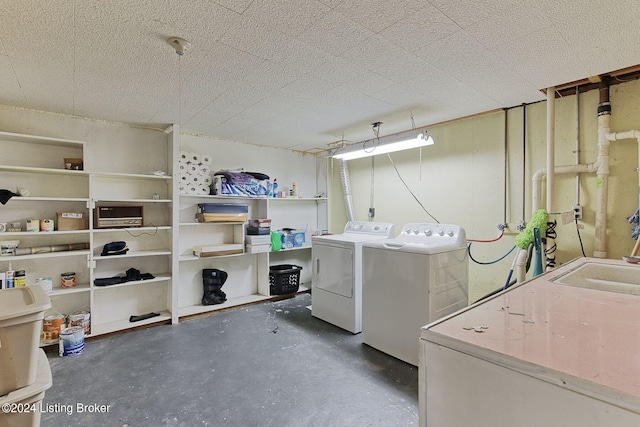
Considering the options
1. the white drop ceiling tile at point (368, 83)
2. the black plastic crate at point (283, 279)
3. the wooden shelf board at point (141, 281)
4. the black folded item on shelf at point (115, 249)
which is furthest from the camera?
the black plastic crate at point (283, 279)

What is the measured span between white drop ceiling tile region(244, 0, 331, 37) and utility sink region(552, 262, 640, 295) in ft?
6.36

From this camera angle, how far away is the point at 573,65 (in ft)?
6.63

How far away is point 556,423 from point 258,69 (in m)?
2.29

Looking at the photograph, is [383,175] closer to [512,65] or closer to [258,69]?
[512,65]

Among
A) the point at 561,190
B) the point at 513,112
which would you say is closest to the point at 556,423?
the point at 561,190

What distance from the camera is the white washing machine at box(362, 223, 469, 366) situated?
2.48 metres

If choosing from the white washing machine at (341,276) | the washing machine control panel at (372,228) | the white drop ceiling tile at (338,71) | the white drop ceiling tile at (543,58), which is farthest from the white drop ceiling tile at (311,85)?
the washing machine control panel at (372,228)

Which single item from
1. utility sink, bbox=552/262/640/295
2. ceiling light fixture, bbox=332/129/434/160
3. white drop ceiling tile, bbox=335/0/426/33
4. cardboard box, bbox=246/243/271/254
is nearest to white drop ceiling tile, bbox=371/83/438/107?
ceiling light fixture, bbox=332/129/434/160

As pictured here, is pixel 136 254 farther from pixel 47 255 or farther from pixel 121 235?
pixel 47 255

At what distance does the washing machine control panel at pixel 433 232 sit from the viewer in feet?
9.37

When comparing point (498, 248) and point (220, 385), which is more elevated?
point (498, 248)

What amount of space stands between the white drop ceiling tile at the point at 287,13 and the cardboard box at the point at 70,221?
9.16ft

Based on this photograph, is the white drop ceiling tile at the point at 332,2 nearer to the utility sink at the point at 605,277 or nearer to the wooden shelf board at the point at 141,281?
the utility sink at the point at 605,277

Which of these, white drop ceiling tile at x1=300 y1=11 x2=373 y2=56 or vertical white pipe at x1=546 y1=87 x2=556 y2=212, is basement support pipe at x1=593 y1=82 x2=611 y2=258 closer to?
vertical white pipe at x1=546 y1=87 x2=556 y2=212
